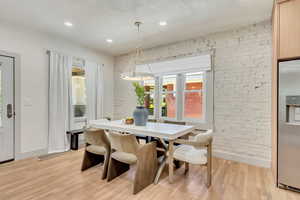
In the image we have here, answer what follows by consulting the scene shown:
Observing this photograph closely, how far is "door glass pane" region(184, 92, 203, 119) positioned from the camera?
375 centimetres

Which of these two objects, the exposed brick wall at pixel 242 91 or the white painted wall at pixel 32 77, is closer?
the exposed brick wall at pixel 242 91

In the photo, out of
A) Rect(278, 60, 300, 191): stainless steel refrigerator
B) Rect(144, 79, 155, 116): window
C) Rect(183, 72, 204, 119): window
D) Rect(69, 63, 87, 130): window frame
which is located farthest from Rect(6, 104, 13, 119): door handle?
Rect(278, 60, 300, 191): stainless steel refrigerator

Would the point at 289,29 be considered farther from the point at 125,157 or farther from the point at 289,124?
the point at 125,157

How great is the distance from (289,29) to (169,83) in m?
2.57

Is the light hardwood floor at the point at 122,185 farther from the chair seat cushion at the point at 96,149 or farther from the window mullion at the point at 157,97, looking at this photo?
the window mullion at the point at 157,97

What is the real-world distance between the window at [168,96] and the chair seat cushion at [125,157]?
2081 millimetres

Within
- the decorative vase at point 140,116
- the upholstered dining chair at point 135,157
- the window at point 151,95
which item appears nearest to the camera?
the upholstered dining chair at point 135,157

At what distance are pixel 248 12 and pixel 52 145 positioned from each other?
4798 millimetres

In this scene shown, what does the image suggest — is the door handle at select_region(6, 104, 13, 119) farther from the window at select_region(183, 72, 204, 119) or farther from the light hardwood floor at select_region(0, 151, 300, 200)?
the window at select_region(183, 72, 204, 119)

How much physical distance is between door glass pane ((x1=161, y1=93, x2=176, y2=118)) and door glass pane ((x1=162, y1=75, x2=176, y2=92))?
6.3 inches

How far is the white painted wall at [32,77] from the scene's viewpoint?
3.23m

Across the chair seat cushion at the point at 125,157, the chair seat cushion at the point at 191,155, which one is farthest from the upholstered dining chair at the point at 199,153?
the chair seat cushion at the point at 125,157

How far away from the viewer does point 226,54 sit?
133 inches

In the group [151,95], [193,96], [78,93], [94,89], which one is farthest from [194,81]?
[78,93]
